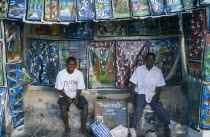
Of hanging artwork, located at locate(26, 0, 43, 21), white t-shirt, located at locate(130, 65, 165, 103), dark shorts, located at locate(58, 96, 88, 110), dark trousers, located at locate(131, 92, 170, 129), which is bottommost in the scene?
dark trousers, located at locate(131, 92, 170, 129)

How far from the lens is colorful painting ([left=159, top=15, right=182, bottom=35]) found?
21.6 ft

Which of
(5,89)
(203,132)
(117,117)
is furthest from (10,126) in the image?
(203,132)

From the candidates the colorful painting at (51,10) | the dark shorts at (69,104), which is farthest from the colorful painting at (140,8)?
the dark shorts at (69,104)

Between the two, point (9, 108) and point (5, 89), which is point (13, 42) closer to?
point (5, 89)

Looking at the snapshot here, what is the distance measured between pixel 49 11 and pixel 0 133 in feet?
7.69

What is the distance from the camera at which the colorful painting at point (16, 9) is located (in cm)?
475

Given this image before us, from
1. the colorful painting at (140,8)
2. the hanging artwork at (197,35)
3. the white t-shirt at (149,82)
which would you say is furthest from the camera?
the white t-shirt at (149,82)

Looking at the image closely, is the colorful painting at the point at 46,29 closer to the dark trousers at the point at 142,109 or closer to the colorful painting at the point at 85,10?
the colorful painting at the point at 85,10

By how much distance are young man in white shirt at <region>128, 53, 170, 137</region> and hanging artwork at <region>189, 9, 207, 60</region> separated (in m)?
0.84

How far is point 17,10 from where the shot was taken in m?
4.75

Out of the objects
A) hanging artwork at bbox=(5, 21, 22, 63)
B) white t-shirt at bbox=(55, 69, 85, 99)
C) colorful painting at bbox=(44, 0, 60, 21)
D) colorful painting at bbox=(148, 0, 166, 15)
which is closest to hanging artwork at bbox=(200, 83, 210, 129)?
colorful painting at bbox=(148, 0, 166, 15)

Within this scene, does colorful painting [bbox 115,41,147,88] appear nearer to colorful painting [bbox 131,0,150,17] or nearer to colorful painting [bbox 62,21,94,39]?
colorful painting [bbox 62,21,94,39]

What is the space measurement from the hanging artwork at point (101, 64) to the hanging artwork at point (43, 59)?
81 centimetres

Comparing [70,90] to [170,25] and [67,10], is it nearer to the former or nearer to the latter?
[67,10]
